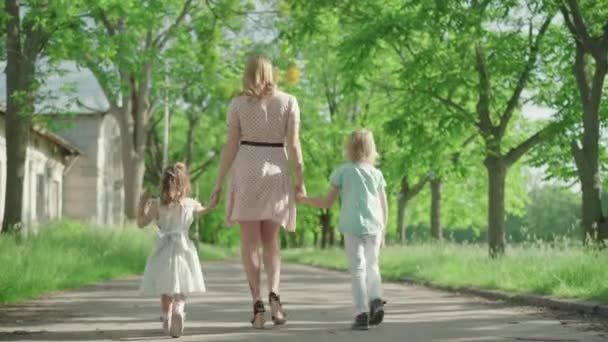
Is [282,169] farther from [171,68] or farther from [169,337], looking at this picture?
[171,68]

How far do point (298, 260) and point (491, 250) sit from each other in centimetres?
2590

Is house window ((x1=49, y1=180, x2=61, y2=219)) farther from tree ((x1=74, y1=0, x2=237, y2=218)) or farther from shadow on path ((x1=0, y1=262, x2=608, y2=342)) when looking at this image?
shadow on path ((x1=0, y1=262, x2=608, y2=342))

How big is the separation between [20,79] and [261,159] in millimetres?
14203

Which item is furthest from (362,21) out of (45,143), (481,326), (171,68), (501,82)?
(45,143)

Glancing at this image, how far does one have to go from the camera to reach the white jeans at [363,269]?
346 inches

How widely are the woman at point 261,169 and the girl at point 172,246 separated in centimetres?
28

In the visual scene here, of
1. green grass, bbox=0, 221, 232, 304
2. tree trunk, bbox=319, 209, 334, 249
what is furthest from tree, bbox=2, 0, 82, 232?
tree trunk, bbox=319, 209, 334, 249

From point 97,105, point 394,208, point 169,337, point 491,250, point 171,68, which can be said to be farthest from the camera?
point 394,208

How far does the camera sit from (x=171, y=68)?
30047mm

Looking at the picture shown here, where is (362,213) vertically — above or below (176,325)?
above

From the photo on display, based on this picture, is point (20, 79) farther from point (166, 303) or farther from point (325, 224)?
point (325, 224)

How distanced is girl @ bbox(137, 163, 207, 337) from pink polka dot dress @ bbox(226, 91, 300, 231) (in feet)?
1.27

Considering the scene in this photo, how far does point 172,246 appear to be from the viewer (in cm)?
863

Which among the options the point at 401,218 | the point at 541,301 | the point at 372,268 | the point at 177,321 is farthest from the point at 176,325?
the point at 401,218
